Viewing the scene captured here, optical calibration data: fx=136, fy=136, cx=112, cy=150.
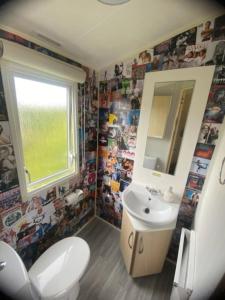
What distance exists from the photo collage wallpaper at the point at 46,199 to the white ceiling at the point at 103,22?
0.17 m

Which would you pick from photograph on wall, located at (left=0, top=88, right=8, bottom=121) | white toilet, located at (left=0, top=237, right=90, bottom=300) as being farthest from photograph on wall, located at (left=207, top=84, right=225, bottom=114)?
white toilet, located at (left=0, top=237, right=90, bottom=300)

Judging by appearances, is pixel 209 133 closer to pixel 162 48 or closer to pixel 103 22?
pixel 162 48

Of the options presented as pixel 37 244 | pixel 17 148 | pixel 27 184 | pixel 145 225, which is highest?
pixel 17 148

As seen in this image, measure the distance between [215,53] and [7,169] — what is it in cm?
167

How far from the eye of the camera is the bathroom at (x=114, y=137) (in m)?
0.84

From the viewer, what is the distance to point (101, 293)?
4.01ft

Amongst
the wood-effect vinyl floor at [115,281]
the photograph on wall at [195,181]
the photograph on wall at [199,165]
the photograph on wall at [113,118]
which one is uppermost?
the photograph on wall at [113,118]

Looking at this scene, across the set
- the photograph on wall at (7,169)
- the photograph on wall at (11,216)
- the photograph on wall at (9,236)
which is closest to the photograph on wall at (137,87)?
the photograph on wall at (7,169)

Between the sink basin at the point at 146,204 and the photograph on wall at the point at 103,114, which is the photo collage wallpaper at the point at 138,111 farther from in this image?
the sink basin at the point at 146,204

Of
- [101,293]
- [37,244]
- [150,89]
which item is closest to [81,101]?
[150,89]

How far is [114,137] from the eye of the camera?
5.26 ft

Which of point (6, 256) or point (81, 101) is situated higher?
point (81, 101)

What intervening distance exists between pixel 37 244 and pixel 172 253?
139 centimetres

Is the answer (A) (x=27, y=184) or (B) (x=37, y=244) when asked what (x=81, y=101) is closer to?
(A) (x=27, y=184)
